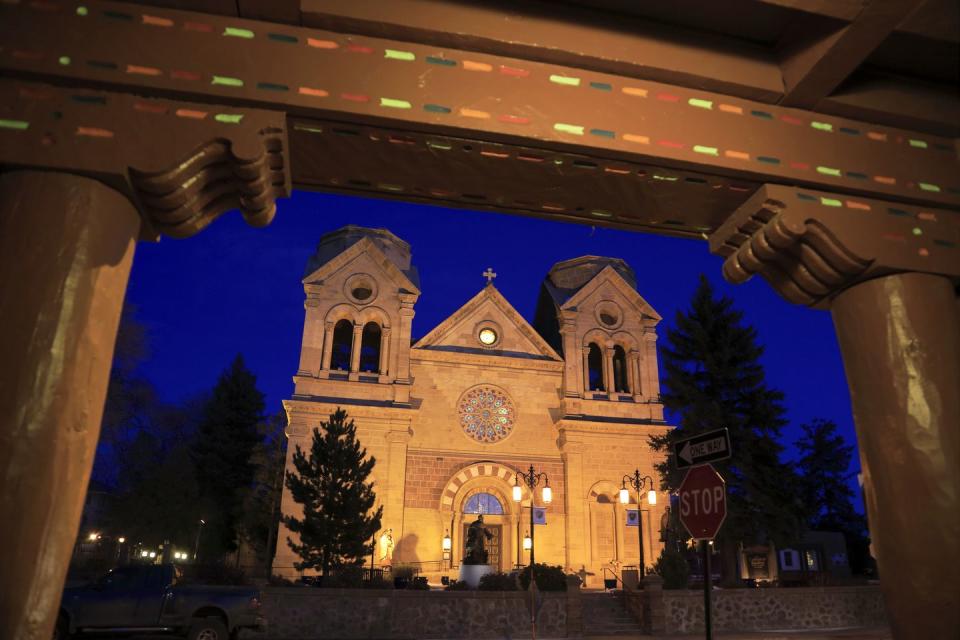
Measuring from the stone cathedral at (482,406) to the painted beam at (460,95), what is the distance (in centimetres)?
2481

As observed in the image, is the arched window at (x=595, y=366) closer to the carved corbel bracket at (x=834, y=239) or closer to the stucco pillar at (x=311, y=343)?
the stucco pillar at (x=311, y=343)

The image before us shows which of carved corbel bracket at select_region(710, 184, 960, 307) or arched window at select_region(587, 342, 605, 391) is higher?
arched window at select_region(587, 342, 605, 391)

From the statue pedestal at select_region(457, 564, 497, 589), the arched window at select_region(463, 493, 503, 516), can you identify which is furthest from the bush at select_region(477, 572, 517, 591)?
the arched window at select_region(463, 493, 503, 516)

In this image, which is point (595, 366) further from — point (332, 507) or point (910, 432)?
point (910, 432)

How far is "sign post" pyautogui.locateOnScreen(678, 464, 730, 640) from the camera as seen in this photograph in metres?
5.37

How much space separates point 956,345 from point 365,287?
28.9 metres

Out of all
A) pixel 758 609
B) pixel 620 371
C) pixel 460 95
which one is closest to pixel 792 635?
pixel 758 609

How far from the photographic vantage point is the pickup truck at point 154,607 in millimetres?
12930

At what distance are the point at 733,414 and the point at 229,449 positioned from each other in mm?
28750

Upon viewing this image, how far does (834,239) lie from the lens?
4.07m

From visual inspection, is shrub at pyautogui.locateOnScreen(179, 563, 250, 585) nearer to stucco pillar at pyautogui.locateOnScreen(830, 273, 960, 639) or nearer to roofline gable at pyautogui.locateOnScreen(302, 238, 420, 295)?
roofline gable at pyautogui.locateOnScreen(302, 238, 420, 295)

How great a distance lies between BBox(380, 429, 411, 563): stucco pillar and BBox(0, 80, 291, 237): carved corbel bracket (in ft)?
81.1

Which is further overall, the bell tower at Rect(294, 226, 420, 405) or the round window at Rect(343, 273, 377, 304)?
the round window at Rect(343, 273, 377, 304)

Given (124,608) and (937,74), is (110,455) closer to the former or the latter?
(124,608)
